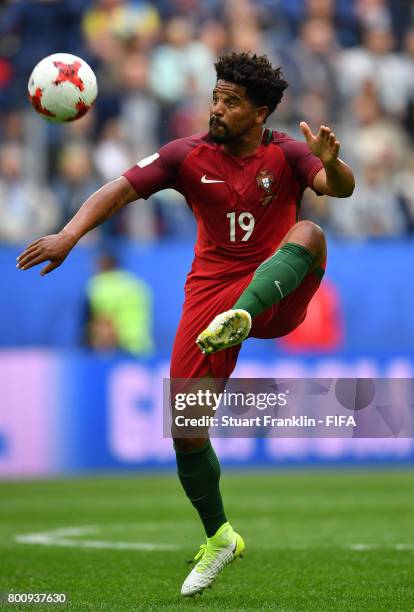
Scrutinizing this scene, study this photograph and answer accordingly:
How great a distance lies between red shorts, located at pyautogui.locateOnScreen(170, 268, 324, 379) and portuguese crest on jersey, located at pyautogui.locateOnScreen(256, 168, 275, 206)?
0.40m

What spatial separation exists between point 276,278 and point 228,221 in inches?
23.4

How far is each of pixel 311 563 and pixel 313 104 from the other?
28.9 ft

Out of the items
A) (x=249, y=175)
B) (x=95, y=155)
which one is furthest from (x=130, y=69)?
(x=249, y=175)

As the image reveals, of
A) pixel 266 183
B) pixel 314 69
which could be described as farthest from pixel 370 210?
pixel 266 183

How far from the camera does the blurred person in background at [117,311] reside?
1384cm

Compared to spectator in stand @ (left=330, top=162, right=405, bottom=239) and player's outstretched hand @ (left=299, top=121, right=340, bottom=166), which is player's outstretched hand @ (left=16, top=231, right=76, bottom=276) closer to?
player's outstretched hand @ (left=299, top=121, right=340, bottom=166)

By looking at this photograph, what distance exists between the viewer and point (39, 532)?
9188 millimetres

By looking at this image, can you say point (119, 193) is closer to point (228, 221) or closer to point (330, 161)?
point (228, 221)

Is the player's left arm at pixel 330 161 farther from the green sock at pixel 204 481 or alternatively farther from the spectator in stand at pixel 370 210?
the spectator in stand at pixel 370 210

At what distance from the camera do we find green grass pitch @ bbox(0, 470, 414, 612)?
626 centimetres

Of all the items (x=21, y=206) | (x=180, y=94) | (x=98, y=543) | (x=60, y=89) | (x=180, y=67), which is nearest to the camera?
(x=60, y=89)

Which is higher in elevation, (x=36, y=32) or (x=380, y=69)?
(x=36, y=32)

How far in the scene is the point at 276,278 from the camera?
6.09 metres

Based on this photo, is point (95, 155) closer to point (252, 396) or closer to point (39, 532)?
point (39, 532)
